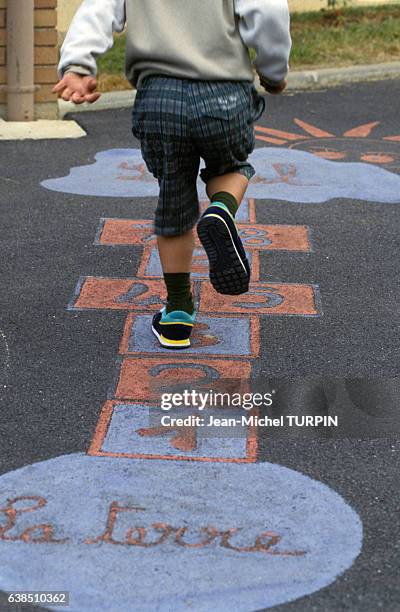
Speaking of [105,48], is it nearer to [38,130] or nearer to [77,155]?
[77,155]

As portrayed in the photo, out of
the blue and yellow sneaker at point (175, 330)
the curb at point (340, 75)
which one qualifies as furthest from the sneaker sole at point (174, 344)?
the curb at point (340, 75)

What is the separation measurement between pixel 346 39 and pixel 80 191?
5.34 metres

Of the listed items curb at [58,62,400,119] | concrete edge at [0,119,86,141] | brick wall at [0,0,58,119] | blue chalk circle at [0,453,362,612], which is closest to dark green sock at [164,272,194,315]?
blue chalk circle at [0,453,362,612]

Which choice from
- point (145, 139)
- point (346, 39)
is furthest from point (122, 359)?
point (346, 39)

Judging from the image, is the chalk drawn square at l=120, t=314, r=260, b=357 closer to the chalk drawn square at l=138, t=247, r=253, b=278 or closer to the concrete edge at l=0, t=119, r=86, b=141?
the chalk drawn square at l=138, t=247, r=253, b=278

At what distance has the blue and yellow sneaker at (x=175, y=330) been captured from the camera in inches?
171

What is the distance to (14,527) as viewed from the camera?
3.01m

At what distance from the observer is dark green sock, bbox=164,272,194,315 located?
14.3 feet

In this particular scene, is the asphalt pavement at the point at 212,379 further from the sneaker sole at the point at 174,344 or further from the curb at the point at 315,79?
the curb at the point at 315,79

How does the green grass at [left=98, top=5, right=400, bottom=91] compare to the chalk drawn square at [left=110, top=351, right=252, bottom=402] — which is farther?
the green grass at [left=98, top=5, right=400, bottom=91]

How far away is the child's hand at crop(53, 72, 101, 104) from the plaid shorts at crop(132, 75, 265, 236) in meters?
Answer: 0.18

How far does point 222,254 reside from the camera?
13.1 feet

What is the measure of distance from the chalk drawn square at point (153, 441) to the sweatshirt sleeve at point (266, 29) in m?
1.28

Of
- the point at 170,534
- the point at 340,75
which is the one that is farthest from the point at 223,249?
the point at 340,75
